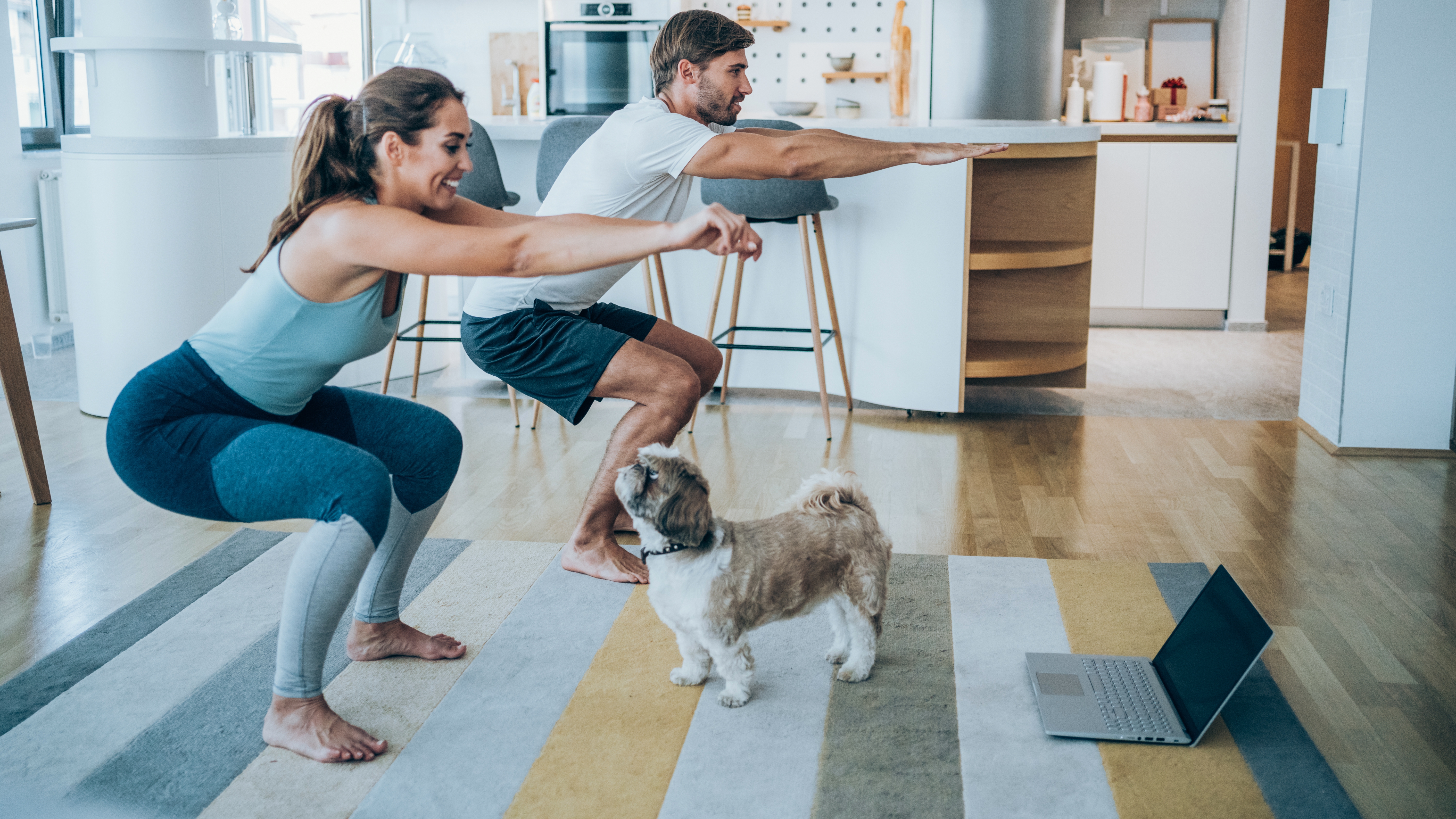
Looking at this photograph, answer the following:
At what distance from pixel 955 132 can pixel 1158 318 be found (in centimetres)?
269

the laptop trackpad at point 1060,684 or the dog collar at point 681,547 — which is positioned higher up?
the dog collar at point 681,547

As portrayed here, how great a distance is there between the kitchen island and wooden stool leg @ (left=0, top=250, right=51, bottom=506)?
1742 millimetres

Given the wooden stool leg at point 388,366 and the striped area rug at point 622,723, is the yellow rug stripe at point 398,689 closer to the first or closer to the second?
the striped area rug at point 622,723

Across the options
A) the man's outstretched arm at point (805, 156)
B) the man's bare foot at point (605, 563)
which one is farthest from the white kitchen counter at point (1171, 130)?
the man's bare foot at point (605, 563)

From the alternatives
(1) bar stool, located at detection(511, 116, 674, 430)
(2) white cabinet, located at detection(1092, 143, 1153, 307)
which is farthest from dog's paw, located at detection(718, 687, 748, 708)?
(2) white cabinet, located at detection(1092, 143, 1153, 307)

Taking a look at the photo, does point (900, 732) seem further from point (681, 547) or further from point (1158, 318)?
point (1158, 318)

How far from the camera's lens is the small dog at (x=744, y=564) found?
1.84 metres

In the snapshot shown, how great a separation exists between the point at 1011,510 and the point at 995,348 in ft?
4.18

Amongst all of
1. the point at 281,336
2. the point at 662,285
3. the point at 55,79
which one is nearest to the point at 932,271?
the point at 662,285

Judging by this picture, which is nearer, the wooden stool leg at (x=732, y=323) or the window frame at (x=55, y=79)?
the wooden stool leg at (x=732, y=323)

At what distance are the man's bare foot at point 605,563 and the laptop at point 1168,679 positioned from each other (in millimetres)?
881

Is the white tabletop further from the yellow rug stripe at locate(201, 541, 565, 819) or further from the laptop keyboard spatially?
the laptop keyboard

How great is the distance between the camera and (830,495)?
2072 mm

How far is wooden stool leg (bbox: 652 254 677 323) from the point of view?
416 centimetres
